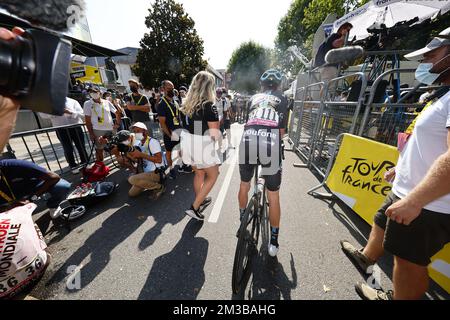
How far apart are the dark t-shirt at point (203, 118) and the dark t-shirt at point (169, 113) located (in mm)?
1694

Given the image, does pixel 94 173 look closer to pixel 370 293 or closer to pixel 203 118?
pixel 203 118

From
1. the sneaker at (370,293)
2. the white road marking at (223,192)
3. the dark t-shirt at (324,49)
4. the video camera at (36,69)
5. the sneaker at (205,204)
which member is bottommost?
the white road marking at (223,192)

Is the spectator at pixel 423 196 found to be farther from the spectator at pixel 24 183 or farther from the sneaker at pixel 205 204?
the spectator at pixel 24 183

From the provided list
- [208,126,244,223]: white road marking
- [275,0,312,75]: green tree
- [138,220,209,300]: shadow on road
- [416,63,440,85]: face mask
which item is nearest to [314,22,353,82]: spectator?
[208,126,244,223]: white road marking

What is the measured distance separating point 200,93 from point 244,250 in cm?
222

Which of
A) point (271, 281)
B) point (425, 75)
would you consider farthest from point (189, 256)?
point (425, 75)

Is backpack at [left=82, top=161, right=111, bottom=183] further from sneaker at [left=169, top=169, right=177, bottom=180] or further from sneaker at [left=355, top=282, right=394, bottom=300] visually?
sneaker at [left=355, top=282, right=394, bottom=300]

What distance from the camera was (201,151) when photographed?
2.89 meters

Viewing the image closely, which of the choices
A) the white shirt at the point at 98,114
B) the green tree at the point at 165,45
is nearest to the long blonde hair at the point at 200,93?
the white shirt at the point at 98,114

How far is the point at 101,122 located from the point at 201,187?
373 centimetres

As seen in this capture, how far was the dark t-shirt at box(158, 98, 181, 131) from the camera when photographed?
429 cm

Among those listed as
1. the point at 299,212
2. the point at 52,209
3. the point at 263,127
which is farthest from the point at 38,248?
the point at 299,212

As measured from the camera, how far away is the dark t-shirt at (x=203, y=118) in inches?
108

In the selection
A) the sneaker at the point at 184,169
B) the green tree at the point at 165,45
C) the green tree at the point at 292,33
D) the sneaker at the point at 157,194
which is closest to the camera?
the sneaker at the point at 157,194
